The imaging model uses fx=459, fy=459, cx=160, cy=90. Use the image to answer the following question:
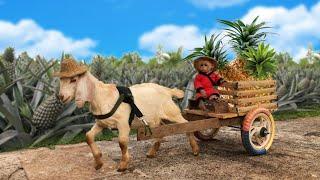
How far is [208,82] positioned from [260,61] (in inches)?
28.0

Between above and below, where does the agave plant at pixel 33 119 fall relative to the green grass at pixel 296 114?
above

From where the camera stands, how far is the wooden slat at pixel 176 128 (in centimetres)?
457

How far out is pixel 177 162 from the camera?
497 cm

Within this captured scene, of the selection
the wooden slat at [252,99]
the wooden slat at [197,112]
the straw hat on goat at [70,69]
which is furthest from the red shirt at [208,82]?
the straw hat on goat at [70,69]

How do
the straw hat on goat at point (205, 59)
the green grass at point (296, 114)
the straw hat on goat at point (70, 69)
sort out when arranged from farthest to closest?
the green grass at point (296, 114), the straw hat on goat at point (205, 59), the straw hat on goat at point (70, 69)

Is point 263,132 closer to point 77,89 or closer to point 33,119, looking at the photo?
point 77,89

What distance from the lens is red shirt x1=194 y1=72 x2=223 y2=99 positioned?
5348 millimetres

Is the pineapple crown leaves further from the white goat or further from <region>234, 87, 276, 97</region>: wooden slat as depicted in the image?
<region>234, 87, 276, 97</region>: wooden slat

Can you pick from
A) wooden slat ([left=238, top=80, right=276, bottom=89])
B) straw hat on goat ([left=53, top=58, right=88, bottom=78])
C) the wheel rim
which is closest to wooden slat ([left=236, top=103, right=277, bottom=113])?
the wheel rim

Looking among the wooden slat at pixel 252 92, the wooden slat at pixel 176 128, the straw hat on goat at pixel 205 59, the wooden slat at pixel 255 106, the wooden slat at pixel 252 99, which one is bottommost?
the wooden slat at pixel 176 128

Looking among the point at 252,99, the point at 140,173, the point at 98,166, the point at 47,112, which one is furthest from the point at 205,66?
the point at 47,112

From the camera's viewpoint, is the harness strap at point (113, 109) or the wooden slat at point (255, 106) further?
the wooden slat at point (255, 106)

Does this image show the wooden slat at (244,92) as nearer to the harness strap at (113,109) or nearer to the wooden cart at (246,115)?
the wooden cart at (246,115)

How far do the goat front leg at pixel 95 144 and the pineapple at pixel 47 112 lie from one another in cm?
182
